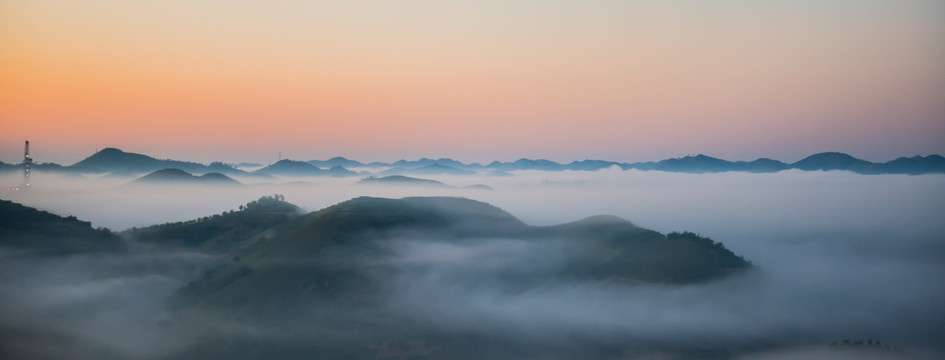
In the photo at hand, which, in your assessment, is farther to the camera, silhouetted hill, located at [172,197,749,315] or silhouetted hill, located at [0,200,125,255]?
silhouetted hill, located at [0,200,125,255]

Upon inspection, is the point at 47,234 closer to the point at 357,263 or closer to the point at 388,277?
the point at 357,263

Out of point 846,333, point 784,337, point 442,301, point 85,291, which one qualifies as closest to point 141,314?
point 85,291

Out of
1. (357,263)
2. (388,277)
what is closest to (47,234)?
(357,263)

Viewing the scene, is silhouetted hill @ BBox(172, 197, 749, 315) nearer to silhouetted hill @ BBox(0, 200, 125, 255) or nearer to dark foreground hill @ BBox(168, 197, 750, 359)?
dark foreground hill @ BBox(168, 197, 750, 359)

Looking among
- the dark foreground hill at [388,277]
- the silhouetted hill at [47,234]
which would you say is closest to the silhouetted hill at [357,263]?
the dark foreground hill at [388,277]

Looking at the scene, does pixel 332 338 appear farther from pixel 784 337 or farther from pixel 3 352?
pixel 784 337

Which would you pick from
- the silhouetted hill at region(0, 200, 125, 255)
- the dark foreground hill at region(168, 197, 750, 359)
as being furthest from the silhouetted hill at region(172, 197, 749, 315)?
the silhouetted hill at region(0, 200, 125, 255)

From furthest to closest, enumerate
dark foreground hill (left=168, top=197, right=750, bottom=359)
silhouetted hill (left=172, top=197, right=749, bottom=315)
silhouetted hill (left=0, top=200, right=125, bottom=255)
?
1. silhouetted hill (left=0, top=200, right=125, bottom=255)
2. silhouetted hill (left=172, top=197, right=749, bottom=315)
3. dark foreground hill (left=168, top=197, right=750, bottom=359)
